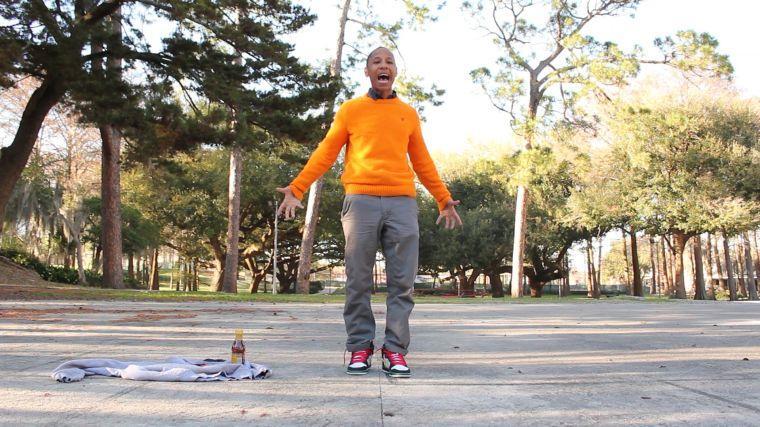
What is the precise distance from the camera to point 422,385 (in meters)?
3.19

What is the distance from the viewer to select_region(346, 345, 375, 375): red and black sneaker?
3.55m

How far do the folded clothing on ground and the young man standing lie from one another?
69 cm

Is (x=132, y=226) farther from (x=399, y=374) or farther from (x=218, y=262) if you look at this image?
(x=399, y=374)

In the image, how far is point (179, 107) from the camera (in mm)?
12844

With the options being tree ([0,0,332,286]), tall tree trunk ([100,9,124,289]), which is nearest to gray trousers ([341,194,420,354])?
tree ([0,0,332,286])

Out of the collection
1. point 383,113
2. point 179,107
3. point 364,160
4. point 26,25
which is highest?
point 26,25

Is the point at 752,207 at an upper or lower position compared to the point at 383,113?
upper

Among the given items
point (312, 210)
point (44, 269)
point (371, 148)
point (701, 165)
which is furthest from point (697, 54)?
point (44, 269)

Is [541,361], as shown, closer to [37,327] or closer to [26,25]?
[37,327]

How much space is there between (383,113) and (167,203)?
105 feet

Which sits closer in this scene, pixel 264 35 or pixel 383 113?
pixel 383 113

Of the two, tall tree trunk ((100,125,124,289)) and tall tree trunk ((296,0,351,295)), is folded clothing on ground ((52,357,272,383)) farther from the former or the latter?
tall tree trunk ((296,0,351,295))

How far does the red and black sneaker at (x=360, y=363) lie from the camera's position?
355cm

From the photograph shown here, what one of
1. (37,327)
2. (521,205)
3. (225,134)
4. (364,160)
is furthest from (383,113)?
(521,205)
